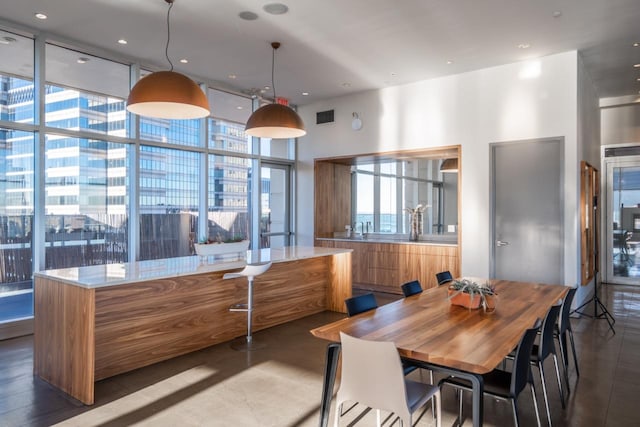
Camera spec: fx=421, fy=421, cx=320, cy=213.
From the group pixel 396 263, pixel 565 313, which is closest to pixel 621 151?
pixel 396 263

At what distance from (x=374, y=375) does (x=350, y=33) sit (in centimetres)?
414

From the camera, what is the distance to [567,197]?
18.1ft

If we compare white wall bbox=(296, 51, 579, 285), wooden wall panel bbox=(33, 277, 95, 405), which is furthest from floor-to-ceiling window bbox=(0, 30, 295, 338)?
white wall bbox=(296, 51, 579, 285)

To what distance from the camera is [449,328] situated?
8.16ft

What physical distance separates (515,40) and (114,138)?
5270 millimetres

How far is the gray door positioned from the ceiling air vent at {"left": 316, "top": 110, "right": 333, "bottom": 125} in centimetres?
307

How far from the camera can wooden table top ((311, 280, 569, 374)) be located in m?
2.04

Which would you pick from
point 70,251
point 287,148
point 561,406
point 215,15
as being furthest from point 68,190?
point 561,406

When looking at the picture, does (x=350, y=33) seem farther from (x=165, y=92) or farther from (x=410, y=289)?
(x=410, y=289)

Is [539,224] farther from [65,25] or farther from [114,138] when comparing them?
[65,25]

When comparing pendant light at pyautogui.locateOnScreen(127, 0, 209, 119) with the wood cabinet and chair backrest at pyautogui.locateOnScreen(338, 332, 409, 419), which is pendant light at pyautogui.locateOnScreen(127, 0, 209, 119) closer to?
chair backrest at pyautogui.locateOnScreen(338, 332, 409, 419)

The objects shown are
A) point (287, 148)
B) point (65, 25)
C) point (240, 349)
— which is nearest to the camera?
point (240, 349)

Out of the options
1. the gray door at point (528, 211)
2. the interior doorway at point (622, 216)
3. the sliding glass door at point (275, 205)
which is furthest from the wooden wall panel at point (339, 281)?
the interior doorway at point (622, 216)

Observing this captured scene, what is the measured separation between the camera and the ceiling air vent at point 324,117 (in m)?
7.90
